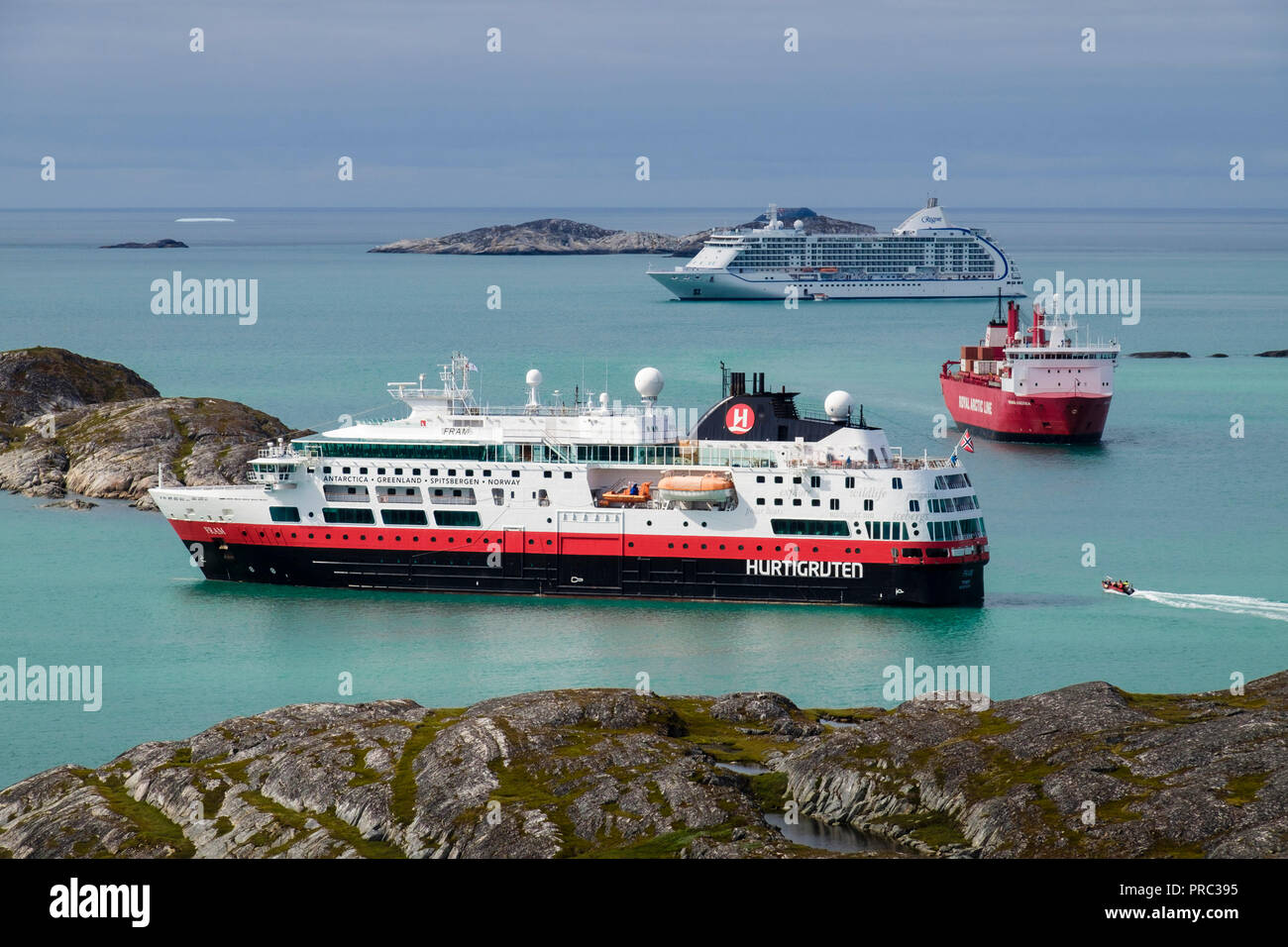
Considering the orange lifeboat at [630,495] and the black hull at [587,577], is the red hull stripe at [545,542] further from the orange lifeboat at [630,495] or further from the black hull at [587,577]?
the orange lifeboat at [630,495]

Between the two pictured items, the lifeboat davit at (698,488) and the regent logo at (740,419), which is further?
the regent logo at (740,419)

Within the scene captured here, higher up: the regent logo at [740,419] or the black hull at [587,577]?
the regent logo at [740,419]

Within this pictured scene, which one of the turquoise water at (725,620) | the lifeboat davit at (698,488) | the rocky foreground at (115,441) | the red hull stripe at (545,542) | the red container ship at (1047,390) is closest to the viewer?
the turquoise water at (725,620)

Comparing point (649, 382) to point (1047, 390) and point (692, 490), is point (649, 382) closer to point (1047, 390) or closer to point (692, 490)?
point (692, 490)

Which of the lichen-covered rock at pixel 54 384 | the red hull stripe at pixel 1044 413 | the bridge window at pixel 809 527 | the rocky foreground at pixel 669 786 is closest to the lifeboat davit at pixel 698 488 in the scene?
the bridge window at pixel 809 527

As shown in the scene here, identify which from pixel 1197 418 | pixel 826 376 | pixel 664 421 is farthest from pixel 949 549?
pixel 826 376

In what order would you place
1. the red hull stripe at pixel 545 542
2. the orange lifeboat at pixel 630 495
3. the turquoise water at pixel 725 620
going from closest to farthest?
1. the turquoise water at pixel 725 620
2. the red hull stripe at pixel 545 542
3. the orange lifeboat at pixel 630 495

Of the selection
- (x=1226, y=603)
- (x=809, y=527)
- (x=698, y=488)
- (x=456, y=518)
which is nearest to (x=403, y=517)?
(x=456, y=518)
